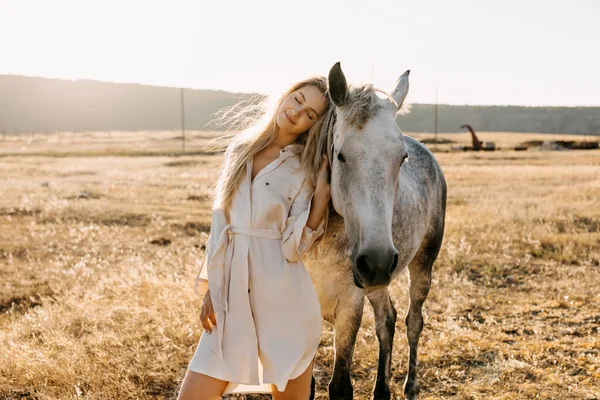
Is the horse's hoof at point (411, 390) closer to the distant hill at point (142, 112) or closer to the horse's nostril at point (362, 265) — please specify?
the horse's nostril at point (362, 265)

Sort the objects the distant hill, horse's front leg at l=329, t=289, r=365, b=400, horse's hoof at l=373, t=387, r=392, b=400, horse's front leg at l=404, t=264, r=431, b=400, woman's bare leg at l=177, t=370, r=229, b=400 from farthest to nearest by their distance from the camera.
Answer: the distant hill, horse's front leg at l=404, t=264, r=431, b=400, horse's hoof at l=373, t=387, r=392, b=400, horse's front leg at l=329, t=289, r=365, b=400, woman's bare leg at l=177, t=370, r=229, b=400

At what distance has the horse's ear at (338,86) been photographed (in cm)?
257

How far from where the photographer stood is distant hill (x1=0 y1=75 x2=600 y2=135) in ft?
352

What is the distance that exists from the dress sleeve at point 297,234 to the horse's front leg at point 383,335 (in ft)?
5.33

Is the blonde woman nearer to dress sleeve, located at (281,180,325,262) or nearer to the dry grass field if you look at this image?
dress sleeve, located at (281,180,325,262)

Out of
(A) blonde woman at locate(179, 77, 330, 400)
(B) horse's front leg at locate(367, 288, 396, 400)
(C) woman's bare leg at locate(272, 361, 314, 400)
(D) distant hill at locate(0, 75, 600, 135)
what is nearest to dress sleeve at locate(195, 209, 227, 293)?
(A) blonde woman at locate(179, 77, 330, 400)

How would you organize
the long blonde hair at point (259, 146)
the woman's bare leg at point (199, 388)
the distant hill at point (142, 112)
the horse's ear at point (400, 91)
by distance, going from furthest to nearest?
1. the distant hill at point (142, 112)
2. the horse's ear at point (400, 91)
3. the long blonde hair at point (259, 146)
4. the woman's bare leg at point (199, 388)

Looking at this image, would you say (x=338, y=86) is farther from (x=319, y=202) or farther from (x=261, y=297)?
(x=261, y=297)

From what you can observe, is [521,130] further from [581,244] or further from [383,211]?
[383,211]

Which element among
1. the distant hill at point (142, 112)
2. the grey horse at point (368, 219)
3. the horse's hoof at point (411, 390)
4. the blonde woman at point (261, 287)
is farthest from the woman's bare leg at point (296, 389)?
the distant hill at point (142, 112)

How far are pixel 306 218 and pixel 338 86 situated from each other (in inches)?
26.8

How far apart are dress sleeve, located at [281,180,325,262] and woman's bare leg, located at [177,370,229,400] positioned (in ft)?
2.20

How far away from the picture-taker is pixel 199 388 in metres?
2.44

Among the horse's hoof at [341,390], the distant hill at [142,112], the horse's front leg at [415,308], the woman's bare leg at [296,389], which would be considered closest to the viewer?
the woman's bare leg at [296,389]
